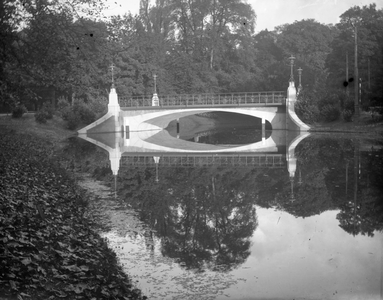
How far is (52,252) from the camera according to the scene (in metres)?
7.70

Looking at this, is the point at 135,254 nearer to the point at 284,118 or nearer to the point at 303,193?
the point at 303,193

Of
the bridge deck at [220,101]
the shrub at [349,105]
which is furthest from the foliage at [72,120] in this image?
the shrub at [349,105]

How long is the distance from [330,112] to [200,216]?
34.0 metres

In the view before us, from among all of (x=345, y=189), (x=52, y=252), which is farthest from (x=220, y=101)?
(x=52, y=252)

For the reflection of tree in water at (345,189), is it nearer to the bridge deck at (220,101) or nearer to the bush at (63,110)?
the bridge deck at (220,101)

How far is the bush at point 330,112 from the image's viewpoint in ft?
139

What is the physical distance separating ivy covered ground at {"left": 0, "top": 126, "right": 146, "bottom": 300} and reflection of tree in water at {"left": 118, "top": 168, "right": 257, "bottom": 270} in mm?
1241

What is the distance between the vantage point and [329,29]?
6994cm

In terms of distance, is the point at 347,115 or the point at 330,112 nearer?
the point at 347,115

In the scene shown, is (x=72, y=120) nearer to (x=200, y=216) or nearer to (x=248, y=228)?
(x=200, y=216)

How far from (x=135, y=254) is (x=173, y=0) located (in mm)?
61002

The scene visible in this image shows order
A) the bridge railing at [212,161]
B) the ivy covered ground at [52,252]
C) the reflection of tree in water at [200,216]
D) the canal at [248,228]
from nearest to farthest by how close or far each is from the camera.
A: the ivy covered ground at [52,252]
the canal at [248,228]
the reflection of tree in water at [200,216]
the bridge railing at [212,161]

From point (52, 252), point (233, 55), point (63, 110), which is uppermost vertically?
point (233, 55)

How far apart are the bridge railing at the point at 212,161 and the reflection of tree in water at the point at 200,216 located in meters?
3.85
